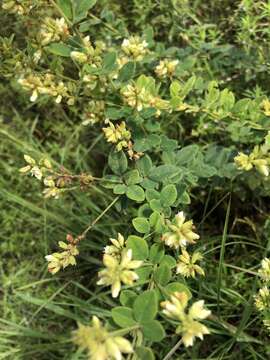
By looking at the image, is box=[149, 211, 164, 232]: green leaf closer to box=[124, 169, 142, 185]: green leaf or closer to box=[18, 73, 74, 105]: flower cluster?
box=[124, 169, 142, 185]: green leaf

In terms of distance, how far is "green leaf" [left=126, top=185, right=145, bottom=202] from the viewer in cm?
156

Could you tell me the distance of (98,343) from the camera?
0.97 meters

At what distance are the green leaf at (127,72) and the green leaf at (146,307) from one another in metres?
0.77

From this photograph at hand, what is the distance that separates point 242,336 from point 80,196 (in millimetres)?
969

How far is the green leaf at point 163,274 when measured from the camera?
4.30 ft

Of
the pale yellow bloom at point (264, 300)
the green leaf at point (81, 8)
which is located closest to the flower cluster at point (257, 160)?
the pale yellow bloom at point (264, 300)

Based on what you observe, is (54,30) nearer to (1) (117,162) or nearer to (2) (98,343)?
(1) (117,162)

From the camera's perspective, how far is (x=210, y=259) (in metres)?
2.15

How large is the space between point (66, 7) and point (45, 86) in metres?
0.24

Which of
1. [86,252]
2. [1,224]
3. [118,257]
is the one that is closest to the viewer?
[118,257]

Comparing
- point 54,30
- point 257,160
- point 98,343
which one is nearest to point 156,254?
point 257,160

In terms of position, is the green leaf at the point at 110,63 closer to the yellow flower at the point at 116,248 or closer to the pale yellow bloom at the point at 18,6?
the pale yellow bloom at the point at 18,6

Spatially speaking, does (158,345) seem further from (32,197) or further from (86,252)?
(32,197)

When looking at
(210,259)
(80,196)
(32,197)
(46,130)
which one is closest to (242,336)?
(210,259)
